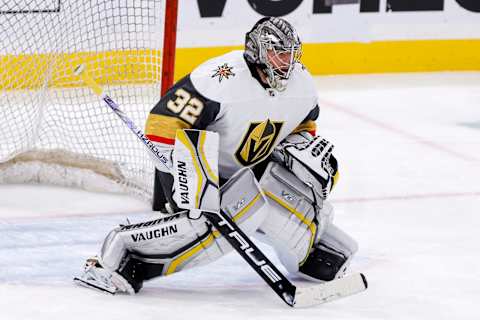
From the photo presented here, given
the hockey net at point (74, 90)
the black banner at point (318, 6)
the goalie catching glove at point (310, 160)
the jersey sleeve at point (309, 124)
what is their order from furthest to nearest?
the black banner at point (318, 6), the hockey net at point (74, 90), the jersey sleeve at point (309, 124), the goalie catching glove at point (310, 160)

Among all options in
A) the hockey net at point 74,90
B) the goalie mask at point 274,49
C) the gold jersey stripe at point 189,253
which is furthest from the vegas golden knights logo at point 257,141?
the hockey net at point 74,90

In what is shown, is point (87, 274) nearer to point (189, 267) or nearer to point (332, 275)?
point (189, 267)

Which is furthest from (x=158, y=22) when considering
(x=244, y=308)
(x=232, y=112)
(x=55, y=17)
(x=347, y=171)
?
(x=244, y=308)

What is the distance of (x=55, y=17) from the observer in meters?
4.36

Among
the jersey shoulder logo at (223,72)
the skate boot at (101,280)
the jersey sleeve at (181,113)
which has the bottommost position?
the skate boot at (101,280)

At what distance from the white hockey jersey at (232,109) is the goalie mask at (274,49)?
0.04m

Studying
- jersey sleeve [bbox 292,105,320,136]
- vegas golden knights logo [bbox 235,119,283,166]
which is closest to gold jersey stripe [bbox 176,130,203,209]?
vegas golden knights logo [bbox 235,119,283,166]

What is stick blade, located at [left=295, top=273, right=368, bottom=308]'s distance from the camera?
9.97 ft

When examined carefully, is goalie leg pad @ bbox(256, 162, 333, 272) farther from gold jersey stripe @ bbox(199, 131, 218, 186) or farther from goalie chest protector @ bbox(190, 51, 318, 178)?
gold jersey stripe @ bbox(199, 131, 218, 186)

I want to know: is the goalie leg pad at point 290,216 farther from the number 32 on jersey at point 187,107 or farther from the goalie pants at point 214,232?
the number 32 on jersey at point 187,107

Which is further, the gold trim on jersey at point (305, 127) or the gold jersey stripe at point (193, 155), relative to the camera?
the gold trim on jersey at point (305, 127)

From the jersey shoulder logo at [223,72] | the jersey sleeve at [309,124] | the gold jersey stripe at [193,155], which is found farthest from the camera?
the jersey sleeve at [309,124]

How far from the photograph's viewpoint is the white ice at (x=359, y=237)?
9.96ft

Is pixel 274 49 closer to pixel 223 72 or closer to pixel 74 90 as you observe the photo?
pixel 223 72
